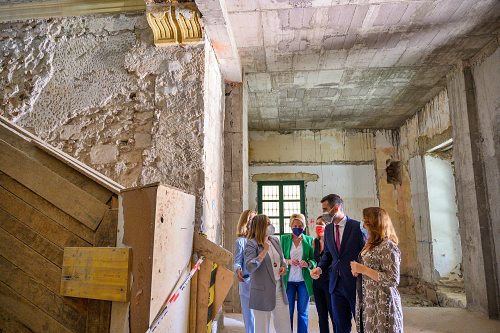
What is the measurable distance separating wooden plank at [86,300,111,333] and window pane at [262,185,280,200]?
7.77 meters

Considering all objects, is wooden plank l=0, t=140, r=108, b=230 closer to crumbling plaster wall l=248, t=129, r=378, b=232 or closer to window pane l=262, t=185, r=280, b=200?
crumbling plaster wall l=248, t=129, r=378, b=232

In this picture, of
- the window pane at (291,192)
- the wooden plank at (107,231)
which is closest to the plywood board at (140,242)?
the wooden plank at (107,231)

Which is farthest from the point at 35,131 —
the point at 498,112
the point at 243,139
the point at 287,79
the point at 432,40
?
the point at 498,112

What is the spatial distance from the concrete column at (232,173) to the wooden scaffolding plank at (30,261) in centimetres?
322

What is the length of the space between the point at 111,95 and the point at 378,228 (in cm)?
289

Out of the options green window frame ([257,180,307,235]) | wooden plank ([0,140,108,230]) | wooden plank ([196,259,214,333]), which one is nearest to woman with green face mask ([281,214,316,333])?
wooden plank ([196,259,214,333])

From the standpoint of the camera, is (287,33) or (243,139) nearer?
(287,33)

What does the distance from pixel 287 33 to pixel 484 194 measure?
348 centimetres

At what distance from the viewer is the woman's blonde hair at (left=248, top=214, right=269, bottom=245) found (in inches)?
122

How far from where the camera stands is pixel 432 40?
14.7 feet

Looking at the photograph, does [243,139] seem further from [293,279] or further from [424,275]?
[424,275]

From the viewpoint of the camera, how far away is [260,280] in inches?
120

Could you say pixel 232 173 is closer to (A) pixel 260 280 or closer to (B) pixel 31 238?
(A) pixel 260 280

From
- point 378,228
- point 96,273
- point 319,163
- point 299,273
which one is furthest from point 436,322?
point 319,163
